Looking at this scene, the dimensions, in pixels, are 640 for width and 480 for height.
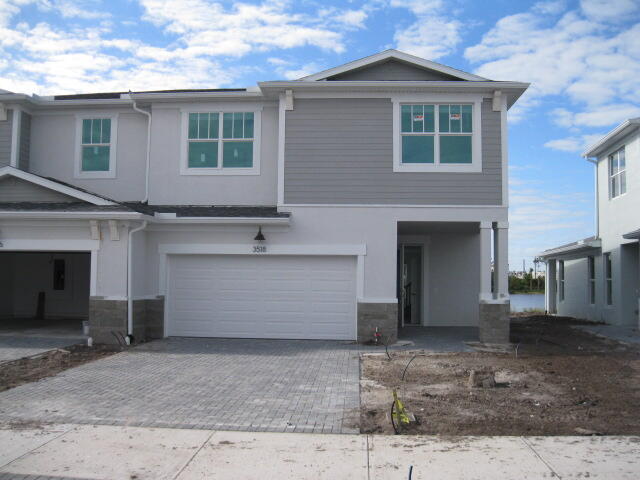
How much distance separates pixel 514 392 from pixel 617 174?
1326 centimetres

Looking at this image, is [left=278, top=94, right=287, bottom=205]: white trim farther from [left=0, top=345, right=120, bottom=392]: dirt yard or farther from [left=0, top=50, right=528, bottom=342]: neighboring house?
[left=0, top=345, right=120, bottom=392]: dirt yard

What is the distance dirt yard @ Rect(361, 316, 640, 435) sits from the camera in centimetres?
673

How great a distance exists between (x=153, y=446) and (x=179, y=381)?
10.4ft

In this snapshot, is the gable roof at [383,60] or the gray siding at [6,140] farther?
the gray siding at [6,140]

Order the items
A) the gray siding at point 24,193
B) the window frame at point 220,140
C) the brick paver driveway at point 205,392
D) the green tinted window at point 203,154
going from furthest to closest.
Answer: the green tinted window at point 203,154 < the window frame at point 220,140 < the gray siding at point 24,193 < the brick paver driveway at point 205,392

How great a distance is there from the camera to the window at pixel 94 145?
15.7m

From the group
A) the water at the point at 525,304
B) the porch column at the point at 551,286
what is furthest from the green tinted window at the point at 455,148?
the water at the point at 525,304

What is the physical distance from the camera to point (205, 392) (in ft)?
27.6

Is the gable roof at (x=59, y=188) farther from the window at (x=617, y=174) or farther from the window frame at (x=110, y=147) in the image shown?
the window at (x=617, y=174)

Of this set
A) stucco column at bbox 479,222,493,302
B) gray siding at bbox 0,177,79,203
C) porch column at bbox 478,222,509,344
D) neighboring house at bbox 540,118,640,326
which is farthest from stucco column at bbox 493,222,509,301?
gray siding at bbox 0,177,79,203

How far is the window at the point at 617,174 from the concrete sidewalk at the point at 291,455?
14168 mm

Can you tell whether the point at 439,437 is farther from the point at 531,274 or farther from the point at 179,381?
the point at 531,274

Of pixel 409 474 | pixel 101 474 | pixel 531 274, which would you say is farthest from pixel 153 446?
pixel 531 274

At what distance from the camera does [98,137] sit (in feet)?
51.8
